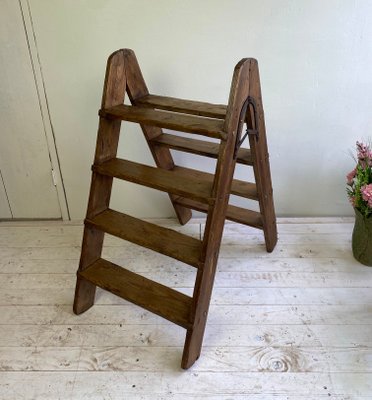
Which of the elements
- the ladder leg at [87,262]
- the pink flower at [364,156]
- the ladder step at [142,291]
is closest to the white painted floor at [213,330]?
the ladder leg at [87,262]

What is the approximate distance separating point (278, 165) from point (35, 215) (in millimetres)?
1494

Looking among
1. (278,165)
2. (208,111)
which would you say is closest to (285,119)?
(278,165)

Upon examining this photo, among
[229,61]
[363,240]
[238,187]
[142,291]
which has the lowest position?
[142,291]

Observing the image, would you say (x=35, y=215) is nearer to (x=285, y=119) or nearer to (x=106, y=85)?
Result: (x=106, y=85)

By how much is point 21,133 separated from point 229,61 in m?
1.17

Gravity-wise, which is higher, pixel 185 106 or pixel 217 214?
pixel 185 106

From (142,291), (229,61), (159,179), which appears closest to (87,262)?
(142,291)

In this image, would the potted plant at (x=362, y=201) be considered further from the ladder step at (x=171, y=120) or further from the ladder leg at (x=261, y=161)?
the ladder step at (x=171, y=120)

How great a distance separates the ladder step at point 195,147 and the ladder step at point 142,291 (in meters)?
0.60

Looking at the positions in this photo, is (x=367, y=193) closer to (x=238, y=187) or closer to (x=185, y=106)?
(x=238, y=187)

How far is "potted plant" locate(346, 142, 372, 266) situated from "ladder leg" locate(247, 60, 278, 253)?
401mm

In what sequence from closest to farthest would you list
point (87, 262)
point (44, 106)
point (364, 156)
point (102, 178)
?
1. point (102, 178)
2. point (87, 262)
3. point (364, 156)
4. point (44, 106)

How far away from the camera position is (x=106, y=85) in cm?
132

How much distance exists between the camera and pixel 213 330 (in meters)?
1.46
